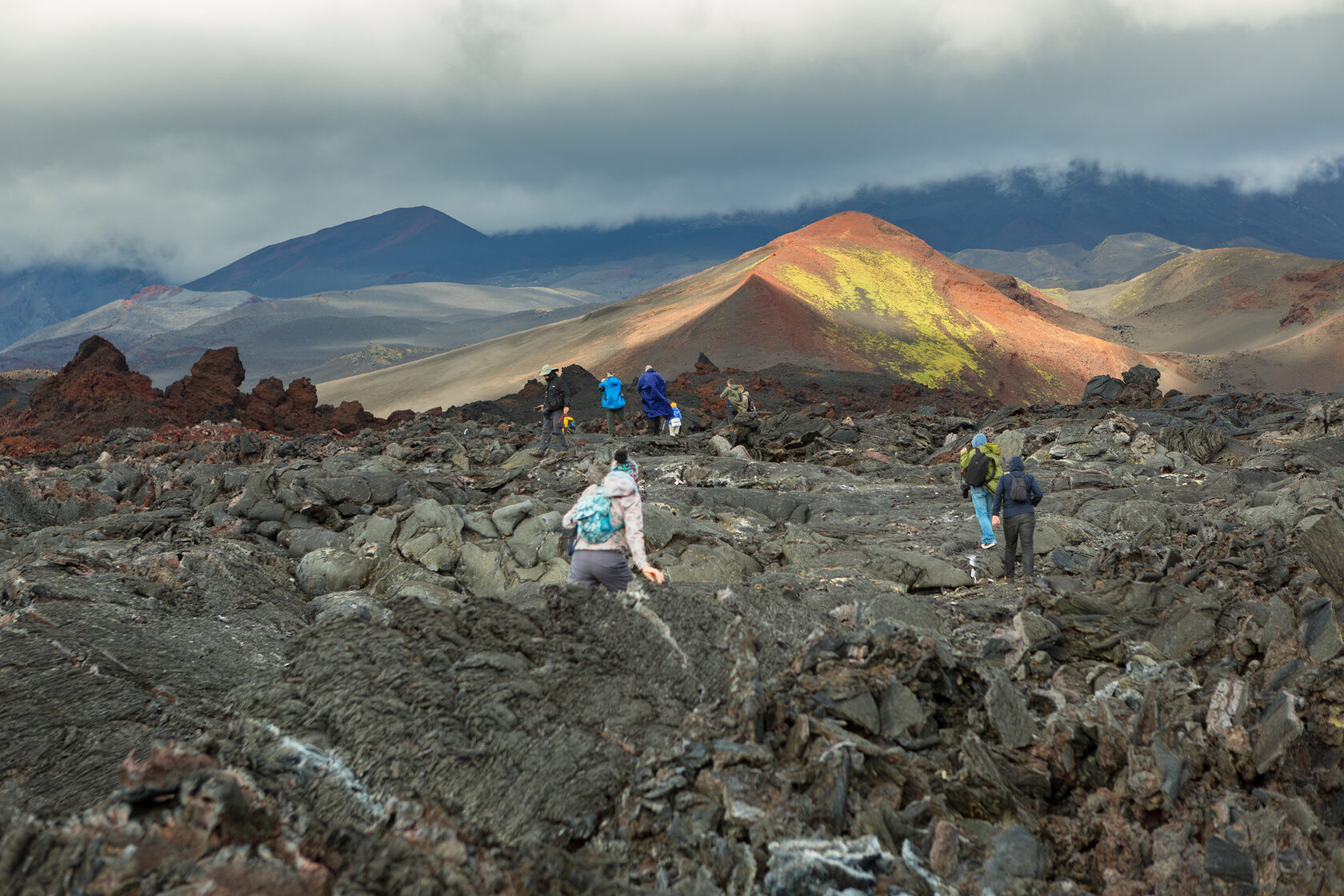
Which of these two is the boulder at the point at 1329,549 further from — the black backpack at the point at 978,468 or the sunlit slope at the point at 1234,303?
the sunlit slope at the point at 1234,303

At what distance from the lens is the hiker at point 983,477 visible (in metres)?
9.78

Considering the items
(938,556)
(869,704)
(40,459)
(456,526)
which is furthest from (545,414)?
(40,459)

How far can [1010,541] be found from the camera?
9.23 meters

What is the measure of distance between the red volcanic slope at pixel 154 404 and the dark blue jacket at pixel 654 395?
600 inches

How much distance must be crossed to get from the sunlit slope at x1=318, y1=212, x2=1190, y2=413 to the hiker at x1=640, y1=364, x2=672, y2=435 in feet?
61.9

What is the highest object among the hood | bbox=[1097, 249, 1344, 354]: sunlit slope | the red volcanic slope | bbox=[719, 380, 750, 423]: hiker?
the red volcanic slope

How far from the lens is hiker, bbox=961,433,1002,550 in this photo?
32.1 ft

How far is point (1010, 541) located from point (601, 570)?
554 cm

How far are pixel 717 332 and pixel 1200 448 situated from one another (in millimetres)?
27065

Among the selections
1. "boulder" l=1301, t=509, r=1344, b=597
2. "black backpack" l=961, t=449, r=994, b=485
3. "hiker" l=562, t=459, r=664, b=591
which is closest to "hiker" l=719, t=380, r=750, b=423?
"black backpack" l=961, t=449, r=994, b=485

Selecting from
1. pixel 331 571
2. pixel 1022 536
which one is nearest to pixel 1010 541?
pixel 1022 536

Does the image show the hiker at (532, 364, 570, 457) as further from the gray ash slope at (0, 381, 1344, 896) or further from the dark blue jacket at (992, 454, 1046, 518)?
the dark blue jacket at (992, 454, 1046, 518)

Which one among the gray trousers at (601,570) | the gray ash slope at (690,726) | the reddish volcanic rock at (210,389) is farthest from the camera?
the reddish volcanic rock at (210,389)

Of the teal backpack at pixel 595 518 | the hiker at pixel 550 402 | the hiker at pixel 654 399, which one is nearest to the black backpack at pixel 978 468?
the teal backpack at pixel 595 518
